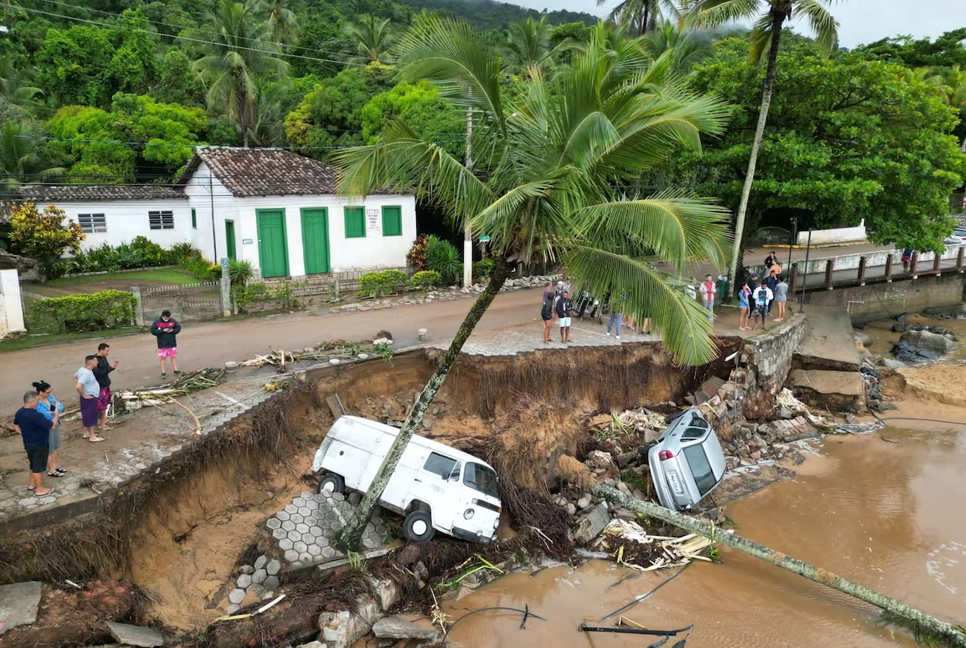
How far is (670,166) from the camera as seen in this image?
2070 cm

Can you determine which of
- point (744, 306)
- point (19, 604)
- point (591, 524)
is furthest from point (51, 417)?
point (744, 306)

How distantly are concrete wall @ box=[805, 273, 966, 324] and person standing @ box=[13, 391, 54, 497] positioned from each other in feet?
82.7

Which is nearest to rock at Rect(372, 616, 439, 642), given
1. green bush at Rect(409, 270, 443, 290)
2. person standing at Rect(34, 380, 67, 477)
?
person standing at Rect(34, 380, 67, 477)

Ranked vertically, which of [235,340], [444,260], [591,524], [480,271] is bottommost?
[591,524]

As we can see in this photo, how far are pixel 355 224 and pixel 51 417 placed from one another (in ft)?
53.3

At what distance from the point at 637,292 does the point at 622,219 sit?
0.85 metres

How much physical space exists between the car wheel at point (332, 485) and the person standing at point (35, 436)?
4.12 metres

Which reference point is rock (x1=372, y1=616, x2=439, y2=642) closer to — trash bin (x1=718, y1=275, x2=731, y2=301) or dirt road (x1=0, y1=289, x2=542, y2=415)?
dirt road (x1=0, y1=289, x2=542, y2=415)

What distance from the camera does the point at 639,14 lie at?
96.2ft

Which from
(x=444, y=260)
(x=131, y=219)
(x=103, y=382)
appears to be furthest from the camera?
(x=131, y=219)

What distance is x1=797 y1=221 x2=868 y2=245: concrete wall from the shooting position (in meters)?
37.5

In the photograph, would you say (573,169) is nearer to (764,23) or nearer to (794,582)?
(794,582)

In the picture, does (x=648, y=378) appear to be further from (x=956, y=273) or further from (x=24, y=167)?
(x=24, y=167)

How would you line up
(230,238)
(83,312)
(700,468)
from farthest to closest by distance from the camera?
(230,238)
(83,312)
(700,468)
